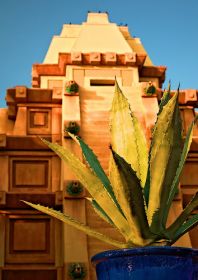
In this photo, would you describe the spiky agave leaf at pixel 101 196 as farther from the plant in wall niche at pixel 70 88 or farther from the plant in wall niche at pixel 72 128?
the plant in wall niche at pixel 70 88

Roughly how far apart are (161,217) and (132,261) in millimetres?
450

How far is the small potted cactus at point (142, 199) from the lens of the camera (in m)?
2.45

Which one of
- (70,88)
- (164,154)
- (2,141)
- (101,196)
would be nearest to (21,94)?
(70,88)

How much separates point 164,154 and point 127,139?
1.25 feet

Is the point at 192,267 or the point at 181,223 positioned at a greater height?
the point at 181,223

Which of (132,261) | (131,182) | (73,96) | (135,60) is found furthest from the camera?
(135,60)

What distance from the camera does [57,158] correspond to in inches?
281

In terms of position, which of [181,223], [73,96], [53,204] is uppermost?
[73,96]

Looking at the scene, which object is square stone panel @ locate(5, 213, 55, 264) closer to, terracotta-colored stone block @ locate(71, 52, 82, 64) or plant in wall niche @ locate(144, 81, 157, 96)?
plant in wall niche @ locate(144, 81, 157, 96)

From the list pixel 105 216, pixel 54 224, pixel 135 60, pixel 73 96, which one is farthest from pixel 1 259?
pixel 135 60

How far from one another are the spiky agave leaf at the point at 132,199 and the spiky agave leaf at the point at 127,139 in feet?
1.13

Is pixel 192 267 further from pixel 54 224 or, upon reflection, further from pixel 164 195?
pixel 54 224

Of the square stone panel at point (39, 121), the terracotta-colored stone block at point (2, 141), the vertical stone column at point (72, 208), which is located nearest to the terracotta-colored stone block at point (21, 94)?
the square stone panel at point (39, 121)

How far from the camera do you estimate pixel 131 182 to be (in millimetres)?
2668
